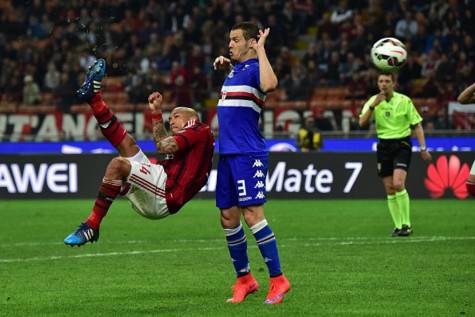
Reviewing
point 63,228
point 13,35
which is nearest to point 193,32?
point 13,35

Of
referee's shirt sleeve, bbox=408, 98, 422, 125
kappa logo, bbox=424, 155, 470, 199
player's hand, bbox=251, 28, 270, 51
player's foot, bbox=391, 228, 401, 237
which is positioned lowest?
kappa logo, bbox=424, 155, 470, 199

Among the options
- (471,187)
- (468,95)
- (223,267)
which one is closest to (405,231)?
(471,187)

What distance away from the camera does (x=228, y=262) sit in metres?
12.6

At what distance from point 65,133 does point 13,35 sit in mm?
6843

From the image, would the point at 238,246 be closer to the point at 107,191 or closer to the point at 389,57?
the point at 107,191

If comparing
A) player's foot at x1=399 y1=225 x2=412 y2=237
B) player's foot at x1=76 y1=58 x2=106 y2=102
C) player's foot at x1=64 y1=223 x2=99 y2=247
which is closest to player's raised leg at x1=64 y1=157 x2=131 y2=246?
player's foot at x1=64 y1=223 x2=99 y2=247

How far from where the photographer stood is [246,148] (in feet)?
30.7

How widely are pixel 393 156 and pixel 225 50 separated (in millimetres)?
14959

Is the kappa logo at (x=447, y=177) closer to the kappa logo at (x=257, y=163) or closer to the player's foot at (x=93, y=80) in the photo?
the kappa logo at (x=257, y=163)

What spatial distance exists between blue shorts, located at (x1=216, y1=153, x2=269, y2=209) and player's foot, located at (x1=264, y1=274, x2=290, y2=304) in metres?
0.65

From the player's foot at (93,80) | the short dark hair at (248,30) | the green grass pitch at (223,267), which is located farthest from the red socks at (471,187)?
the player's foot at (93,80)

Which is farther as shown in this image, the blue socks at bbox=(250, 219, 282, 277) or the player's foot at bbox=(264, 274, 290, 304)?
the blue socks at bbox=(250, 219, 282, 277)

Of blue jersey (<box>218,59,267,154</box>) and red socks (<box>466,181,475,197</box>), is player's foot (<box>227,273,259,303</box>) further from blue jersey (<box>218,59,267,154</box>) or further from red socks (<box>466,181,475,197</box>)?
red socks (<box>466,181,475,197</box>)

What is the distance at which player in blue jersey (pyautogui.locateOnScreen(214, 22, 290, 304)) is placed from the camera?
30.6 feet
